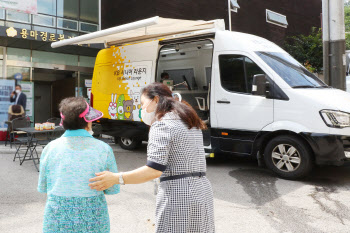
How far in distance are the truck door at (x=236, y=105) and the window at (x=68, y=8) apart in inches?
367

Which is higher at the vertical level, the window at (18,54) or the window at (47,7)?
the window at (47,7)

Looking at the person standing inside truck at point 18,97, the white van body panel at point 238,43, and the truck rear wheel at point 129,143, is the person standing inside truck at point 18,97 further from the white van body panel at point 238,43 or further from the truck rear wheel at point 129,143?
the white van body panel at point 238,43

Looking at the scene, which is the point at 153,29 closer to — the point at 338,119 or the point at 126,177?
the point at 338,119

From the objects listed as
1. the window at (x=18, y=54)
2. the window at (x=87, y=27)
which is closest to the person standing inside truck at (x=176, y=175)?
the window at (x=18, y=54)

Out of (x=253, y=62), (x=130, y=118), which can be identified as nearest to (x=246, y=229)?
(x=253, y=62)

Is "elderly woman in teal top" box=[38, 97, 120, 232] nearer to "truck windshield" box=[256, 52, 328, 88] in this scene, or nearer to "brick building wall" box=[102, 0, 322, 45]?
"truck windshield" box=[256, 52, 328, 88]

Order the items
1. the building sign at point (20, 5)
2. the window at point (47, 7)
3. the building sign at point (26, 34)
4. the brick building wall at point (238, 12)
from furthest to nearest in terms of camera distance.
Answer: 1. the brick building wall at point (238, 12)
2. the window at point (47, 7)
3. the building sign at point (26, 34)
4. the building sign at point (20, 5)

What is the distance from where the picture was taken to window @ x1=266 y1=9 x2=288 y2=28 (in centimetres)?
2052

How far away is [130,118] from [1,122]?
6289 mm

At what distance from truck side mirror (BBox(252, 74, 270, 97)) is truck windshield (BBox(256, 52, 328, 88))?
0.35m

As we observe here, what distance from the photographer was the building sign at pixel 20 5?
10.3 meters

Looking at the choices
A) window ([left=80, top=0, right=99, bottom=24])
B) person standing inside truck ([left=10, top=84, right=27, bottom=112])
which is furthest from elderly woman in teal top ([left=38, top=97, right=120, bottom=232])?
window ([left=80, top=0, right=99, bottom=24])

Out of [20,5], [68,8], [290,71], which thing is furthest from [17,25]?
[290,71]

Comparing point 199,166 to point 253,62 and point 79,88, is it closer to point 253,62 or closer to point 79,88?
point 253,62
